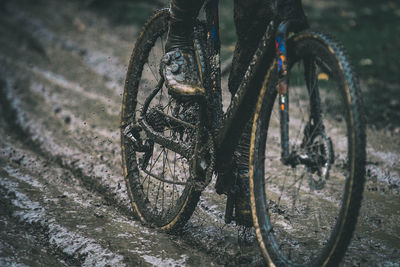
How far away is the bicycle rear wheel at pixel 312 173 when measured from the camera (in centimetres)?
144

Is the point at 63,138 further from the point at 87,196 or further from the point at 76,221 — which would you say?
the point at 76,221

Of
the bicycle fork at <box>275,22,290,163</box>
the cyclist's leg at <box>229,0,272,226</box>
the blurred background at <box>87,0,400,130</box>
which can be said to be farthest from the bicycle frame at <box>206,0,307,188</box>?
the blurred background at <box>87,0,400,130</box>

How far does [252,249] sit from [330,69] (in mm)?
1102

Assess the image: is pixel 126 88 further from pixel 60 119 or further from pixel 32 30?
pixel 32 30

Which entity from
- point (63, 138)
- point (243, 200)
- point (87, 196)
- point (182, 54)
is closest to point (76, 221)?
point (87, 196)

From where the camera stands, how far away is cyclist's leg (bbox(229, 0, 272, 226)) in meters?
2.10

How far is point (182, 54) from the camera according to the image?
2.12 m

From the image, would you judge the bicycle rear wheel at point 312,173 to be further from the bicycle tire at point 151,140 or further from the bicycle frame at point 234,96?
the bicycle tire at point 151,140

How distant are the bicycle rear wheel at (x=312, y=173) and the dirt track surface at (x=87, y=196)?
230 millimetres

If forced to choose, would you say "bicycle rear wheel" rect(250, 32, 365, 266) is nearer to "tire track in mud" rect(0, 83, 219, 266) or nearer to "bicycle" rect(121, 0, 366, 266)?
"bicycle" rect(121, 0, 366, 266)

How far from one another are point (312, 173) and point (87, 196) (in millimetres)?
1618

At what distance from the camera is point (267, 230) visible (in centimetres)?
181

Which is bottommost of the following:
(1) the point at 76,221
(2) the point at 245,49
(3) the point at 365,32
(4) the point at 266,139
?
(1) the point at 76,221

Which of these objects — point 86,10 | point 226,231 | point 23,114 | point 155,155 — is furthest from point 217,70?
point 86,10
